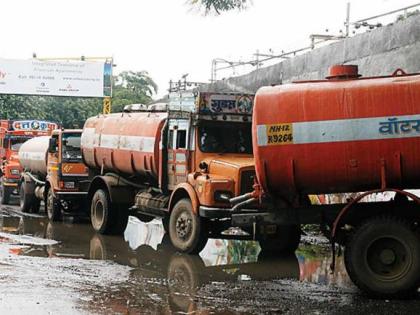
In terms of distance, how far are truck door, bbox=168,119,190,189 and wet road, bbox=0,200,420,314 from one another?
4.56 ft

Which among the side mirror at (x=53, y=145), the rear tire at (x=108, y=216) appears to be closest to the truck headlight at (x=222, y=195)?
the rear tire at (x=108, y=216)

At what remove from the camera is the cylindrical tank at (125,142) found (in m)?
13.0

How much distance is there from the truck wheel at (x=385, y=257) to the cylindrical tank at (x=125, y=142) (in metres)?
5.42

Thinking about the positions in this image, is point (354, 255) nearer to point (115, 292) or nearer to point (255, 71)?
point (115, 292)

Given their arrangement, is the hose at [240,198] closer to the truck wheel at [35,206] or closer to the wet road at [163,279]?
the wet road at [163,279]

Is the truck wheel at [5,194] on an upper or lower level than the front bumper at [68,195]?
lower

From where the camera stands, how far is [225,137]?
12266mm

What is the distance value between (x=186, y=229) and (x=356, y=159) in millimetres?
4293

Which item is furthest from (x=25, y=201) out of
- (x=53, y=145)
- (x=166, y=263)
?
(x=166, y=263)

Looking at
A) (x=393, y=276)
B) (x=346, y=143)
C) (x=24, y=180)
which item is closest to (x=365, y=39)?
(x=346, y=143)

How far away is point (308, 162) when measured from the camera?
334 inches

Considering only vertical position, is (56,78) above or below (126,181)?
above

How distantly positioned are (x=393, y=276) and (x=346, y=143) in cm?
169

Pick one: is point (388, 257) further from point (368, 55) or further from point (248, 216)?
point (368, 55)
